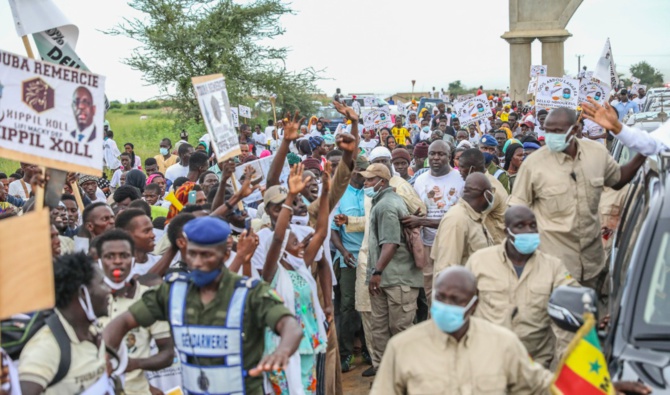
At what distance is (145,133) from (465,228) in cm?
3276

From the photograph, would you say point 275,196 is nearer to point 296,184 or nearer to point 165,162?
point 296,184

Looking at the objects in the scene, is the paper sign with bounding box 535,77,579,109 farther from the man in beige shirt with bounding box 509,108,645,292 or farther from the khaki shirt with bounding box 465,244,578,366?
the khaki shirt with bounding box 465,244,578,366

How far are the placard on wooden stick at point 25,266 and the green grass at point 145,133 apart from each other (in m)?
24.2

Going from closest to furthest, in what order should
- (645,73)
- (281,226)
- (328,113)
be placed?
(281,226)
(328,113)
(645,73)

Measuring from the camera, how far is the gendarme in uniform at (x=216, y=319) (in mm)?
4863

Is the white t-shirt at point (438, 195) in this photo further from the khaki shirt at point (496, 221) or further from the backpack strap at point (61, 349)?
the backpack strap at point (61, 349)

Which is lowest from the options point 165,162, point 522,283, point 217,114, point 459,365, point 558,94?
point 459,365

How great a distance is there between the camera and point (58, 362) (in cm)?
443

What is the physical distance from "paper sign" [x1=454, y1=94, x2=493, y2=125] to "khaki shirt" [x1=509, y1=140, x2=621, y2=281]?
1274cm

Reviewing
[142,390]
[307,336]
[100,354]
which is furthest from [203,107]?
[100,354]

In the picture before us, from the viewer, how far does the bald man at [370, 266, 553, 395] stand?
4453 millimetres

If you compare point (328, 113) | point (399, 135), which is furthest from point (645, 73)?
point (399, 135)

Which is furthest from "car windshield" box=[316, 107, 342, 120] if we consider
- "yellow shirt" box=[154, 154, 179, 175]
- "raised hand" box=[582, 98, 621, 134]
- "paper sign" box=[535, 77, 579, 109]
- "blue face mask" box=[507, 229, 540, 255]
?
"blue face mask" box=[507, 229, 540, 255]

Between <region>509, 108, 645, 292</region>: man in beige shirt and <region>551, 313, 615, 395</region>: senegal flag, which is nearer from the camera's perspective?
<region>551, 313, 615, 395</region>: senegal flag
